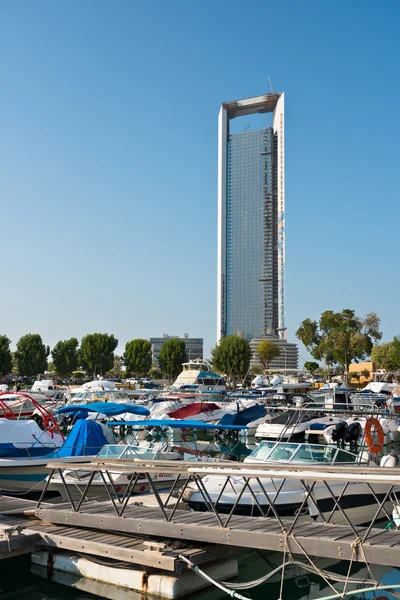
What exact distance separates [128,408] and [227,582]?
2347cm

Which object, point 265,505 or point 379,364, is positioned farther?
point 379,364

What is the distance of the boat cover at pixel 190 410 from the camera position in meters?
34.9

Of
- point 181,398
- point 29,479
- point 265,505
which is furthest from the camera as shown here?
point 181,398

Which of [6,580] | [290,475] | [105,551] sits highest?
[290,475]

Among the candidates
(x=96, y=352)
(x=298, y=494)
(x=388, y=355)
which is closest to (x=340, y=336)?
(x=388, y=355)

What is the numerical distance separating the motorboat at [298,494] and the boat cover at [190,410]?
17281 millimetres

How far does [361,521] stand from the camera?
52.0ft

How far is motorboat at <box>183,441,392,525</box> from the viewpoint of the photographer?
1527cm

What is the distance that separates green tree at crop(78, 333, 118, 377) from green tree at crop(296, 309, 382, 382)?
128ft

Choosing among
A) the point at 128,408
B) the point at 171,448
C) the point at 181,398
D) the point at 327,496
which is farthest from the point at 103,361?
the point at 327,496

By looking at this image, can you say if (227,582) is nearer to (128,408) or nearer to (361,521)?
(361,521)

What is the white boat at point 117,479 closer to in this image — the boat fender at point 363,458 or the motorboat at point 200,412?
the boat fender at point 363,458

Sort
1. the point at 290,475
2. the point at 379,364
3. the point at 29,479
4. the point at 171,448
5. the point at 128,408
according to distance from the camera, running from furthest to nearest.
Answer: the point at 379,364
the point at 128,408
the point at 171,448
the point at 29,479
the point at 290,475

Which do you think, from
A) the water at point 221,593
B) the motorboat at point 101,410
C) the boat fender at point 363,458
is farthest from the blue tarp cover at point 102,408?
the water at point 221,593
